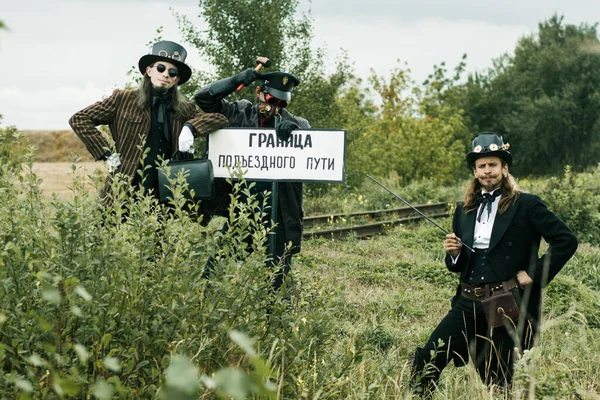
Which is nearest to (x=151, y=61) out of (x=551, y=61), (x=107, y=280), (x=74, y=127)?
(x=74, y=127)

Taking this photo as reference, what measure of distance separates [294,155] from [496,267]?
5.32ft

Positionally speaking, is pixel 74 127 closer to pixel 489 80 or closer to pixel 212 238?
pixel 212 238

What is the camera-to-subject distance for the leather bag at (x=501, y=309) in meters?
4.64

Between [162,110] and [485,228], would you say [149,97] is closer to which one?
[162,110]

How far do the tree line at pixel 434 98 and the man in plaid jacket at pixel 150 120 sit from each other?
10.5 metres

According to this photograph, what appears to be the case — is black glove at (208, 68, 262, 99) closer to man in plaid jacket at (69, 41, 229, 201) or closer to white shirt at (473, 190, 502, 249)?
man in plaid jacket at (69, 41, 229, 201)

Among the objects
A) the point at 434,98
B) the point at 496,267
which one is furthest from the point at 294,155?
the point at 434,98

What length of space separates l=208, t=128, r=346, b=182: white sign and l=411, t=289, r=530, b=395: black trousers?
1328mm

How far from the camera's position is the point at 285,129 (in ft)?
18.5

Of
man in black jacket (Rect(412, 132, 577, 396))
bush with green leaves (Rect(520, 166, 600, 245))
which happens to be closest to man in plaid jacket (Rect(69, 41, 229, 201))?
man in black jacket (Rect(412, 132, 577, 396))

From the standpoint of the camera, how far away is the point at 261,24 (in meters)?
22.2

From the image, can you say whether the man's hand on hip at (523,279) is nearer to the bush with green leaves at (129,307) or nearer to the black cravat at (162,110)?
the bush with green leaves at (129,307)

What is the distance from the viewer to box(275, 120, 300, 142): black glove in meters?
5.62

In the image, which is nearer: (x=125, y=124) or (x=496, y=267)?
Result: (x=496, y=267)
